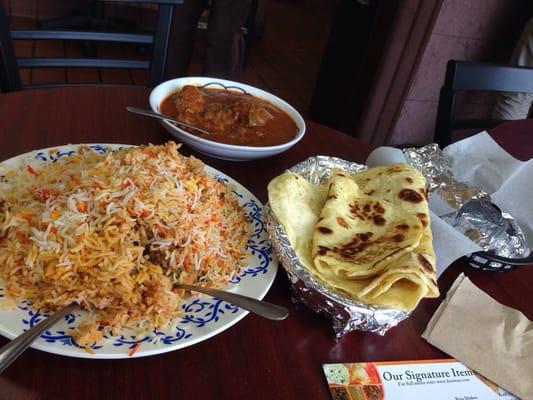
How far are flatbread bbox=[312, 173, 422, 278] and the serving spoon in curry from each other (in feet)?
0.49

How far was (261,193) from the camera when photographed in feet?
3.79

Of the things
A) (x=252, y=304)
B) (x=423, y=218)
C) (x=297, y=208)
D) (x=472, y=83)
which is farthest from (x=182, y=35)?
(x=252, y=304)

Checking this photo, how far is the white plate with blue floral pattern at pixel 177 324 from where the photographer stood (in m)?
0.65

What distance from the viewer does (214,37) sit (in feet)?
8.73

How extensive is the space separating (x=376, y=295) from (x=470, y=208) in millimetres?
546

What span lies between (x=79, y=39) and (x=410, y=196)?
1.17m

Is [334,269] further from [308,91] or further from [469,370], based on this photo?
[308,91]

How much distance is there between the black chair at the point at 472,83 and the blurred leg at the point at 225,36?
144 centimetres

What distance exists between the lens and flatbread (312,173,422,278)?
0.84 m

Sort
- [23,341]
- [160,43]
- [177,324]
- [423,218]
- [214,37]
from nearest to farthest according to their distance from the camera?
[23,341]
[177,324]
[423,218]
[160,43]
[214,37]

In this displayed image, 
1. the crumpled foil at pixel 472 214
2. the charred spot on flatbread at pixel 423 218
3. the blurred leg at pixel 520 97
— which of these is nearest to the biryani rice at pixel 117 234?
the charred spot on flatbread at pixel 423 218

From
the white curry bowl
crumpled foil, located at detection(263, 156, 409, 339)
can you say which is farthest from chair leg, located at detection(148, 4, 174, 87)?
crumpled foil, located at detection(263, 156, 409, 339)

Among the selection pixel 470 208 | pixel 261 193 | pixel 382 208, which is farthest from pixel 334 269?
pixel 470 208

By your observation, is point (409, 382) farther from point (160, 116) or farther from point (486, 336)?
point (160, 116)
